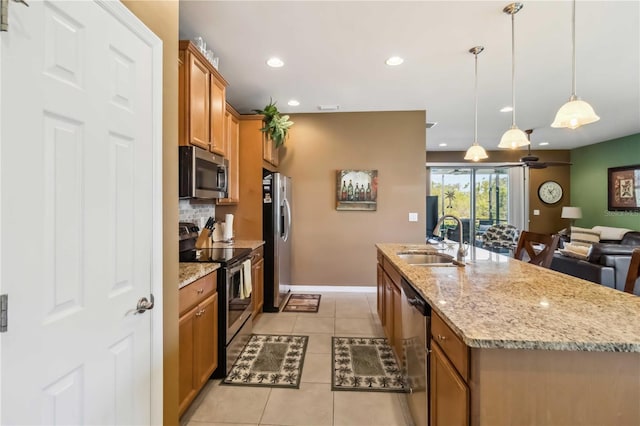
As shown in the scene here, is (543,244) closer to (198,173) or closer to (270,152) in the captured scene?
(198,173)

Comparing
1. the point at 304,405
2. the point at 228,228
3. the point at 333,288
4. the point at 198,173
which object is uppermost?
the point at 198,173

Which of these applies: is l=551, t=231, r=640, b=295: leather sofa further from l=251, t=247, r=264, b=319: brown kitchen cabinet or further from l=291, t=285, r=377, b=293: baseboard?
l=251, t=247, r=264, b=319: brown kitchen cabinet

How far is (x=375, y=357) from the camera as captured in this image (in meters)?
2.58

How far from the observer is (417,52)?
283 centimetres

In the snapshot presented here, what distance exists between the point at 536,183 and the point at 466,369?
852 centimetres

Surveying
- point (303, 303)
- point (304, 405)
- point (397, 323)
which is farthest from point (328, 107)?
point (304, 405)

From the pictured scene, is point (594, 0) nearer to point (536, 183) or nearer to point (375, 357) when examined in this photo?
point (375, 357)

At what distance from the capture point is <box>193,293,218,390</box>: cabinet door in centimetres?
190

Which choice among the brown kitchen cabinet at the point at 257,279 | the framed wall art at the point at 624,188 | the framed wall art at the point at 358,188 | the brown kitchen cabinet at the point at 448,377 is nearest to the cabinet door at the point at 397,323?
the brown kitchen cabinet at the point at 448,377

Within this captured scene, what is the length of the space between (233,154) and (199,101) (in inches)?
52.0

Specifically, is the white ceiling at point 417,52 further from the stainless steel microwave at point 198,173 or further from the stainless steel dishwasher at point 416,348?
the stainless steel dishwasher at point 416,348

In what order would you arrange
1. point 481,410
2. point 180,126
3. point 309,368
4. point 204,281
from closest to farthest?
point 481,410 → point 204,281 → point 180,126 → point 309,368

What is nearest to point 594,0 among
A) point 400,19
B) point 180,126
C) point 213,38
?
point 400,19

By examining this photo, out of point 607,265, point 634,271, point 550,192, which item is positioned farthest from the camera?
point 550,192
